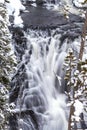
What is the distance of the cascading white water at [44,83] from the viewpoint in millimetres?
16750

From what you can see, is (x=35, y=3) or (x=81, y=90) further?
(x=35, y=3)

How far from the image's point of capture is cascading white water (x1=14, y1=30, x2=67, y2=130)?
16.8m

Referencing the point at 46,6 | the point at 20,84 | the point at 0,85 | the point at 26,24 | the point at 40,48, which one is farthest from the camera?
the point at 46,6

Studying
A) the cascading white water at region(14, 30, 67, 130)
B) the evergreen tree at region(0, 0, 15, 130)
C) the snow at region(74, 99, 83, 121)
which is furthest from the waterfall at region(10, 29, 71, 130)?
the snow at region(74, 99, 83, 121)

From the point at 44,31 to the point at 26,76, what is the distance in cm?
276

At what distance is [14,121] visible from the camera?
15.9 meters

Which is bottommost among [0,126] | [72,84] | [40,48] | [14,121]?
[14,121]

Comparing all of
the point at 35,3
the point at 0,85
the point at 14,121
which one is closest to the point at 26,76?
the point at 14,121

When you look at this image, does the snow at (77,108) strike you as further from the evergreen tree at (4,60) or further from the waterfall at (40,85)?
the waterfall at (40,85)

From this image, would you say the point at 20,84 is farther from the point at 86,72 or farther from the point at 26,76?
the point at 86,72

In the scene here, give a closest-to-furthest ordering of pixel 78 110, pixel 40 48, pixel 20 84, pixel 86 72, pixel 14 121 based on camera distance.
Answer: pixel 78 110 → pixel 86 72 → pixel 14 121 → pixel 20 84 → pixel 40 48

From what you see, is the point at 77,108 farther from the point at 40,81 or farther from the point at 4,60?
the point at 40,81

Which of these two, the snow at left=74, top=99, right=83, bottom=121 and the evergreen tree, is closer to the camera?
the snow at left=74, top=99, right=83, bottom=121

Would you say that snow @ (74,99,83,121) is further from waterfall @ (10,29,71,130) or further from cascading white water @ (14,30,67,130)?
cascading white water @ (14,30,67,130)
